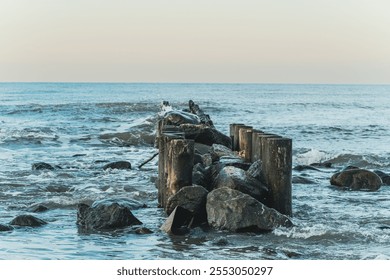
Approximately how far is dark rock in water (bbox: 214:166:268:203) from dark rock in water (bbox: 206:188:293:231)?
560mm

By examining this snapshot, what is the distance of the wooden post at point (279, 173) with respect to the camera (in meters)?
10.0

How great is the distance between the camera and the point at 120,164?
16.0 metres

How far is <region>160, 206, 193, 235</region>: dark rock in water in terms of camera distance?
9219mm

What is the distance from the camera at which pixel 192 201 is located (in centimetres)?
964

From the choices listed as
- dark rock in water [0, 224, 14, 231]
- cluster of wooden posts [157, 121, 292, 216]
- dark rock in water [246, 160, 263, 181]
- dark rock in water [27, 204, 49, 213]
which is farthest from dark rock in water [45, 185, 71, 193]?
dark rock in water [246, 160, 263, 181]

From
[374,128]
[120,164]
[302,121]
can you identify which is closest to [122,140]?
[120,164]

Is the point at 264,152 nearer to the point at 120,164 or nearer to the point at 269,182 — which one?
the point at 269,182

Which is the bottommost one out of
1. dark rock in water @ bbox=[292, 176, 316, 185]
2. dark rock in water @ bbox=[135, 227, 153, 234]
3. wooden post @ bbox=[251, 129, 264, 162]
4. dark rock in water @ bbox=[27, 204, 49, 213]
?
dark rock in water @ bbox=[292, 176, 316, 185]

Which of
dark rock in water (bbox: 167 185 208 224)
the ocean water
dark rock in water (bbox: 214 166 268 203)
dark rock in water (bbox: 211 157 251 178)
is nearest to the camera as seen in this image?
the ocean water

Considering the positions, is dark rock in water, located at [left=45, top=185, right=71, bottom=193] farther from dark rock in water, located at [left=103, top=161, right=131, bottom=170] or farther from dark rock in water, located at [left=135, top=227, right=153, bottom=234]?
dark rock in water, located at [left=135, top=227, right=153, bottom=234]

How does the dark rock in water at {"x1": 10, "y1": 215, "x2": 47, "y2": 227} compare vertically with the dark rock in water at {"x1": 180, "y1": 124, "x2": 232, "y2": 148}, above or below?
below

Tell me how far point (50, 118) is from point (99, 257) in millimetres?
32305

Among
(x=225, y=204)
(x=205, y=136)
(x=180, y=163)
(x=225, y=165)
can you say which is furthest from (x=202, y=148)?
(x=225, y=204)
